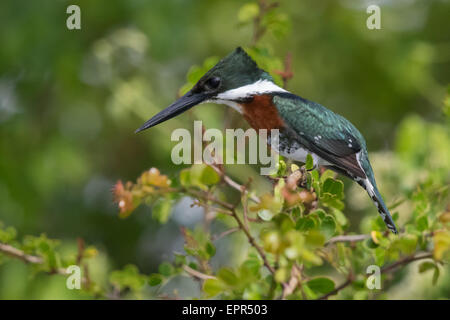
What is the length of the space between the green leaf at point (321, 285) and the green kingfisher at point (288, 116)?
0.30 meters

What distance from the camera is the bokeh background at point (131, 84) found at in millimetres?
4277

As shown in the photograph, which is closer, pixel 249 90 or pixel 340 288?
pixel 340 288

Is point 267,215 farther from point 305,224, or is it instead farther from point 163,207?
point 163,207

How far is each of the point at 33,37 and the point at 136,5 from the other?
779 mm

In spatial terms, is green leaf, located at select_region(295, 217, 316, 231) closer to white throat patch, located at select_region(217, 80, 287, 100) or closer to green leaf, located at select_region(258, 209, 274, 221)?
green leaf, located at select_region(258, 209, 274, 221)

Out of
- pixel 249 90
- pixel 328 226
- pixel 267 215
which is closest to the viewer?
pixel 267 215

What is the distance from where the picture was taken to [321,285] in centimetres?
188

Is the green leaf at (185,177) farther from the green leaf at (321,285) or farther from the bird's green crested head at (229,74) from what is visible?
the green leaf at (321,285)

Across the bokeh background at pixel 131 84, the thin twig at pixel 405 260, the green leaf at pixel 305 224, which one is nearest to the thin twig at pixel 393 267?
the thin twig at pixel 405 260

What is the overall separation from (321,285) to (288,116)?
64 centimetres

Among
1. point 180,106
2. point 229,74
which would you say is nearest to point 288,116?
point 229,74

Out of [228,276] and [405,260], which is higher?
[405,260]
